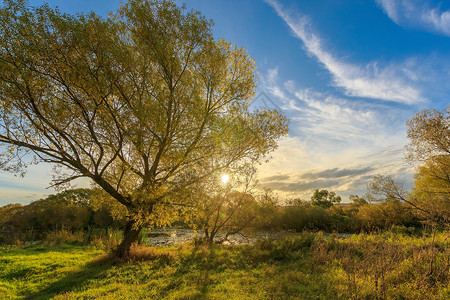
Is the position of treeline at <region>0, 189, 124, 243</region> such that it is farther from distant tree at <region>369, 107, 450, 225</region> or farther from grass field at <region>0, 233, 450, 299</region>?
distant tree at <region>369, 107, 450, 225</region>

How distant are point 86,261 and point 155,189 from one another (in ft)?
20.5

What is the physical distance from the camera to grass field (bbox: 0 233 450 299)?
6.25 m

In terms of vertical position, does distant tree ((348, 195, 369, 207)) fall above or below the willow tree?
below

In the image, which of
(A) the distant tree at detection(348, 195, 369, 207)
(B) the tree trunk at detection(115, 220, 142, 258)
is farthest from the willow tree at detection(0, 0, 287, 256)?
(A) the distant tree at detection(348, 195, 369, 207)

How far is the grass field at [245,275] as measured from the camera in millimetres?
6250

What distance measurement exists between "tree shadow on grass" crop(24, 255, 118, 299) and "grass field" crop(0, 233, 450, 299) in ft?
0.11

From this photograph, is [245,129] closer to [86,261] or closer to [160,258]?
A: [160,258]

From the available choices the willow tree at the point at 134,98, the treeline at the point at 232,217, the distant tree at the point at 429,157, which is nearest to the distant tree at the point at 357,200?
the treeline at the point at 232,217

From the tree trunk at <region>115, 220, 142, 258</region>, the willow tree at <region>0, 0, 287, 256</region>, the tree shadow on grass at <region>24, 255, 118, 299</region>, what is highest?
the willow tree at <region>0, 0, 287, 256</region>

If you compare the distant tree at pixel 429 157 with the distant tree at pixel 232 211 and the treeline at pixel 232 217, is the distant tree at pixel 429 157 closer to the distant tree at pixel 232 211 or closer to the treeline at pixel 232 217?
the treeline at pixel 232 217

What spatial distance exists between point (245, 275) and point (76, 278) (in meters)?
7.04

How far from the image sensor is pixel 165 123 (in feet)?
36.8

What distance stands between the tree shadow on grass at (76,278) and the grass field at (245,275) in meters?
0.03

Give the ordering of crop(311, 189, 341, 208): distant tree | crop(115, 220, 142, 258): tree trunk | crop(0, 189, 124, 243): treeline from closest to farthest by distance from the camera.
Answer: crop(115, 220, 142, 258): tree trunk
crop(0, 189, 124, 243): treeline
crop(311, 189, 341, 208): distant tree
